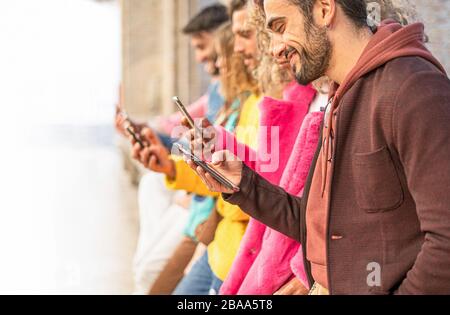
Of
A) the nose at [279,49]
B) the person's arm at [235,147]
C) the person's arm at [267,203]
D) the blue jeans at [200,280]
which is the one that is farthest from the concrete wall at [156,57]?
the nose at [279,49]

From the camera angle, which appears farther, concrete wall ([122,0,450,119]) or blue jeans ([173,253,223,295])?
blue jeans ([173,253,223,295])

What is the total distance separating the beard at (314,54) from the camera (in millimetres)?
1770

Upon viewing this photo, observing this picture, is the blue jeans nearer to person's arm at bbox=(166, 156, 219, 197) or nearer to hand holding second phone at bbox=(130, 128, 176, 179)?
person's arm at bbox=(166, 156, 219, 197)

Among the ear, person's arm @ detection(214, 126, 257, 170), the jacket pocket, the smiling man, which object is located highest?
the ear

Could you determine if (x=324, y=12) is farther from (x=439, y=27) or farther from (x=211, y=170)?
(x=439, y=27)

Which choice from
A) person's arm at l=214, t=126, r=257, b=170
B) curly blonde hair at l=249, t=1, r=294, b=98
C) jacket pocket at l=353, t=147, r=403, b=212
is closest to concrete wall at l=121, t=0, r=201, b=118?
curly blonde hair at l=249, t=1, r=294, b=98

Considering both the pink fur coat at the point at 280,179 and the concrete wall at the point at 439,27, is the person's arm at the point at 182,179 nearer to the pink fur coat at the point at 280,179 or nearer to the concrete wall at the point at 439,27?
the pink fur coat at the point at 280,179

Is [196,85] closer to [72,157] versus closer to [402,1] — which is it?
[402,1]

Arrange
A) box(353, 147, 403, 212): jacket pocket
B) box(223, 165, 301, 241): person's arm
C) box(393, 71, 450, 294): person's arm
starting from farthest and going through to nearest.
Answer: box(223, 165, 301, 241): person's arm
box(353, 147, 403, 212): jacket pocket
box(393, 71, 450, 294): person's arm

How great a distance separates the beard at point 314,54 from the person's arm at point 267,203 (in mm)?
363

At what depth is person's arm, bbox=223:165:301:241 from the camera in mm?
2070

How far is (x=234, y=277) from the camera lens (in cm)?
264

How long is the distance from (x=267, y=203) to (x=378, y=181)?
0.51 meters

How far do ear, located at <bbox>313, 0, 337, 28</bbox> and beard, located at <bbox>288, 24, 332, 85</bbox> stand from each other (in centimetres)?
1
